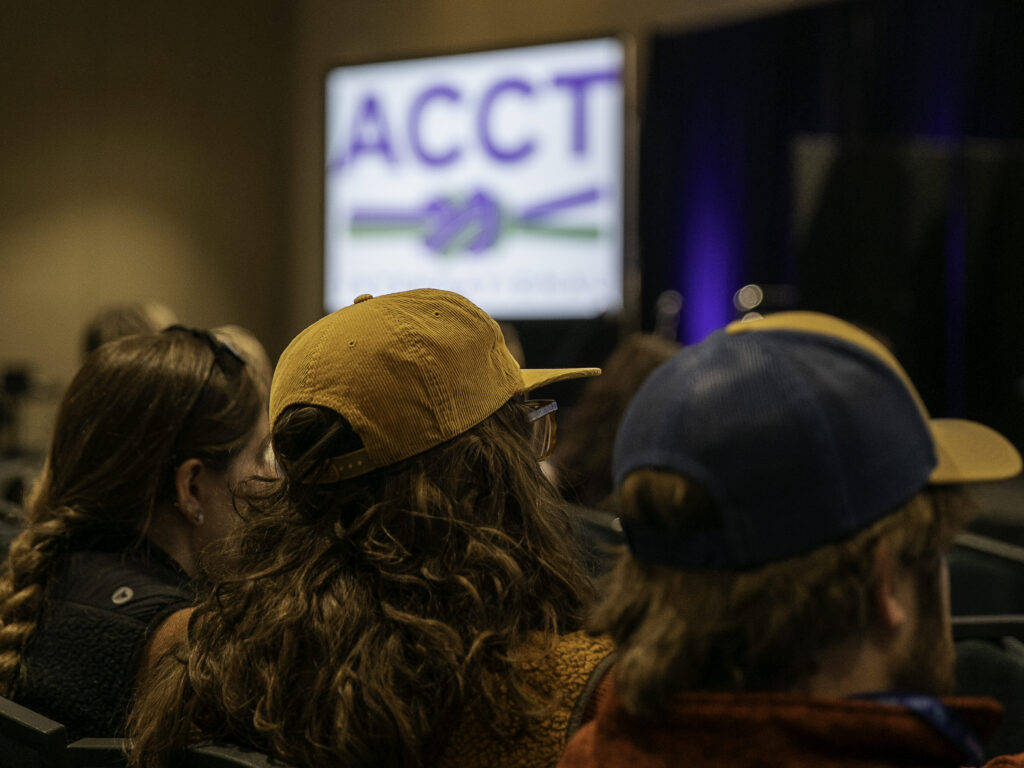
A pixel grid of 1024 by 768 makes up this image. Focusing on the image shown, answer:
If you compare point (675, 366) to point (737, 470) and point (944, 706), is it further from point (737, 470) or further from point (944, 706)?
point (944, 706)

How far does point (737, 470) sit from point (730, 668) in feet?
0.47

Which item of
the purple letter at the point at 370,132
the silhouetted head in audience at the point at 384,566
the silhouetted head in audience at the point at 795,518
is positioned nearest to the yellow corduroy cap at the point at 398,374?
the silhouetted head in audience at the point at 384,566

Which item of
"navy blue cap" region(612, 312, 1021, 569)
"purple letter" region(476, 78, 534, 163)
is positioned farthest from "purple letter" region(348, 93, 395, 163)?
"navy blue cap" region(612, 312, 1021, 569)

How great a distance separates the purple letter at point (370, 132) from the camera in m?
4.70

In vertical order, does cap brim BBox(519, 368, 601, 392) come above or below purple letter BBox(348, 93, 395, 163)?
below

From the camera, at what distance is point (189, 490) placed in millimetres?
1608

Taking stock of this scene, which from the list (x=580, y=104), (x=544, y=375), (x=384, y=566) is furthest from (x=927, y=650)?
(x=580, y=104)

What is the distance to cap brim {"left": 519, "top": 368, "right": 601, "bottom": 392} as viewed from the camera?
49.3 inches

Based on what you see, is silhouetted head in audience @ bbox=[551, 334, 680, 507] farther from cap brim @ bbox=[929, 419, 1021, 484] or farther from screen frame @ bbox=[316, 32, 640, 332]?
cap brim @ bbox=[929, 419, 1021, 484]

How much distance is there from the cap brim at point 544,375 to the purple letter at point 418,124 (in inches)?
131

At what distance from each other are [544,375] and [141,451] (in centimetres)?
65

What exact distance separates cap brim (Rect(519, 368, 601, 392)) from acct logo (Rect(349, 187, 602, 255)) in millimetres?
3006

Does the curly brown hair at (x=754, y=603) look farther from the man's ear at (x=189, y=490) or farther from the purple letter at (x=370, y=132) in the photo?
the purple letter at (x=370, y=132)

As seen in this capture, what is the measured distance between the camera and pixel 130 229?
23.8 ft
